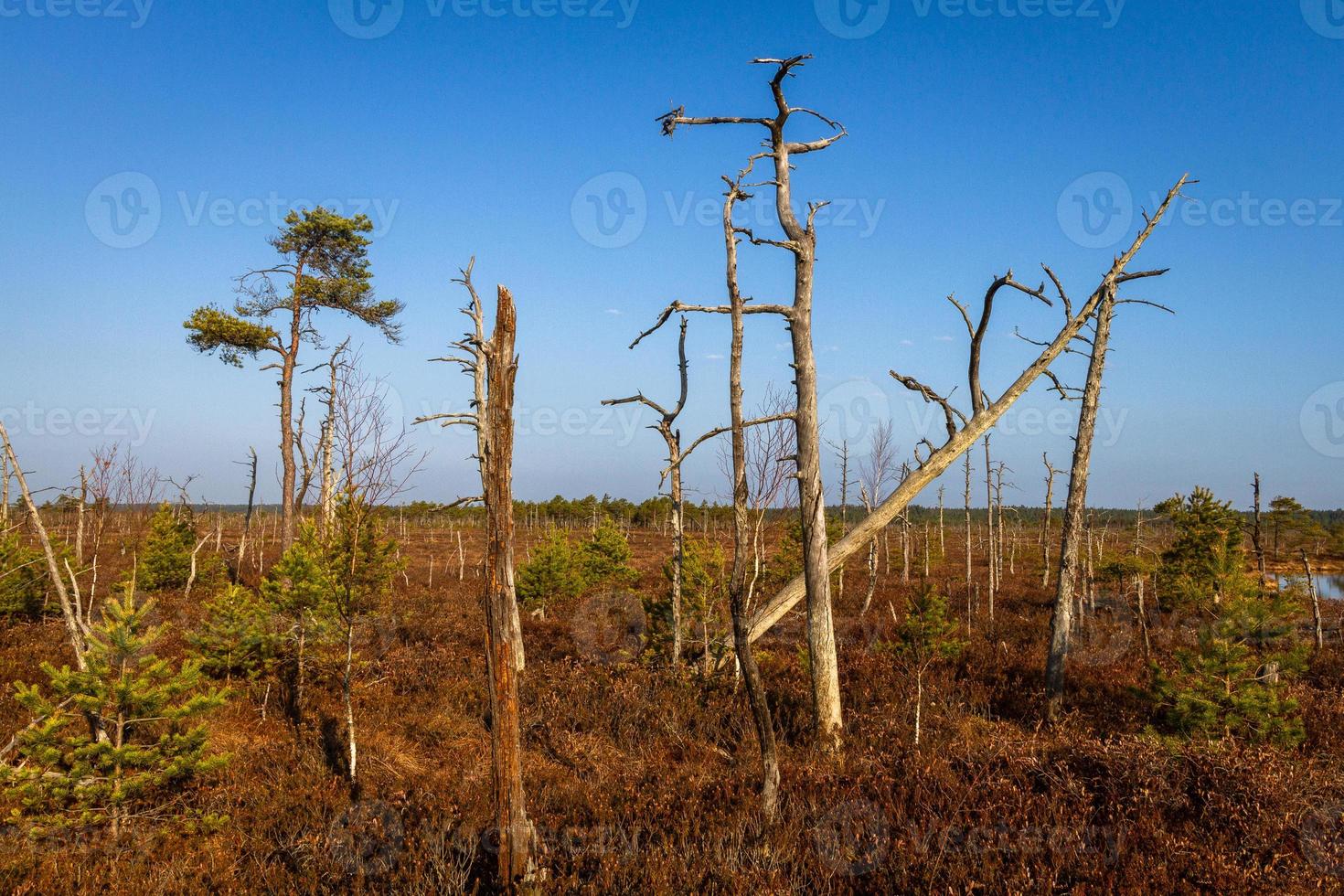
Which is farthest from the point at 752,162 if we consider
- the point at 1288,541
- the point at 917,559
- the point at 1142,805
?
the point at 1288,541

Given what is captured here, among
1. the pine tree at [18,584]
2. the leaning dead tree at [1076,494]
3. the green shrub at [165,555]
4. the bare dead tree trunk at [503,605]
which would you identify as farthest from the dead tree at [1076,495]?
the green shrub at [165,555]

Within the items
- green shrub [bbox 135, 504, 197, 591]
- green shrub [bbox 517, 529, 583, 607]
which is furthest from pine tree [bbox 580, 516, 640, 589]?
green shrub [bbox 135, 504, 197, 591]

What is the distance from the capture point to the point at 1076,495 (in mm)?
10297

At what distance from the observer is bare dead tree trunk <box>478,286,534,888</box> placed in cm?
501

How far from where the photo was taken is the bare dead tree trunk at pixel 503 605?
5.01 meters

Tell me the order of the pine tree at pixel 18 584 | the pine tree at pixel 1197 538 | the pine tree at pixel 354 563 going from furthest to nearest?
1. the pine tree at pixel 1197 538
2. the pine tree at pixel 18 584
3. the pine tree at pixel 354 563

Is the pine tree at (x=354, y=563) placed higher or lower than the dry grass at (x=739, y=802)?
higher

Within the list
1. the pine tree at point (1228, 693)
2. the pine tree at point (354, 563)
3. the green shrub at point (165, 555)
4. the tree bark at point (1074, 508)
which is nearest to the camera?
the pine tree at point (1228, 693)

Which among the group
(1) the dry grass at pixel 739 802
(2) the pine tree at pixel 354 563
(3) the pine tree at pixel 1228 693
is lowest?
(1) the dry grass at pixel 739 802

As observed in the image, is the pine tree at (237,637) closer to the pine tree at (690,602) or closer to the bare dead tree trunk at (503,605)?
the pine tree at (690,602)

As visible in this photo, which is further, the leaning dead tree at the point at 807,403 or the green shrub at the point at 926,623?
the green shrub at the point at 926,623

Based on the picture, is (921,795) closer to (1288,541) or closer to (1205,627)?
(1205,627)

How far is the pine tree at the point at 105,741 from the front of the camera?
579cm

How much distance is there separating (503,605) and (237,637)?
→ 822 centimetres
